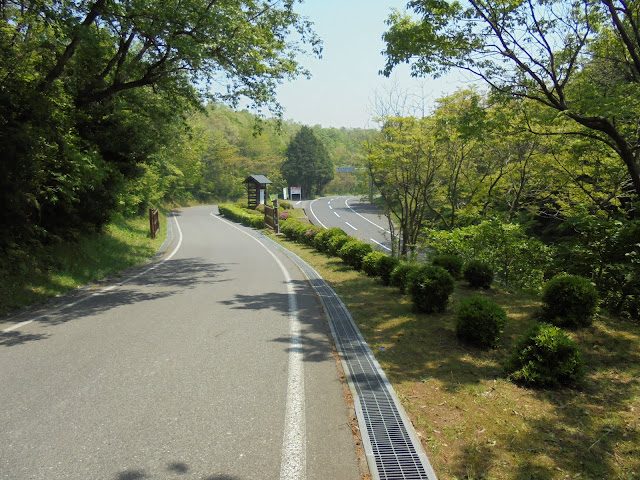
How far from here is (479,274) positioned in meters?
8.09

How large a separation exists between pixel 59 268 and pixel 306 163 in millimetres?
60885

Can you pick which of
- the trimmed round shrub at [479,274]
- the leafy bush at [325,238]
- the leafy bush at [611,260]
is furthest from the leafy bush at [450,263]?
the leafy bush at [325,238]

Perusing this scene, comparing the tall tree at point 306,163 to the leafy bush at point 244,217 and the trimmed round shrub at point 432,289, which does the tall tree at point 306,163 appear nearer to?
the leafy bush at point 244,217

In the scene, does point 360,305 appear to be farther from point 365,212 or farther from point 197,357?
point 365,212

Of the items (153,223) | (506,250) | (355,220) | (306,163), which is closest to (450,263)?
(506,250)

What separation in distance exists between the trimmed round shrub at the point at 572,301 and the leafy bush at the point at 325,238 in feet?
28.1

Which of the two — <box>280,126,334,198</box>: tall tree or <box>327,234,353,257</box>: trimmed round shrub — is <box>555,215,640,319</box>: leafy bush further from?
<box>280,126,334,198</box>: tall tree

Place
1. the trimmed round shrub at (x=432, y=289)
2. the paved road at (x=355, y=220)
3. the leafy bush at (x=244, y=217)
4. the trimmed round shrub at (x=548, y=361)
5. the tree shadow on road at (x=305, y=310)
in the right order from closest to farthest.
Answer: the trimmed round shrub at (x=548, y=361) < the tree shadow on road at (x=305, y=310) < the trimmed round shrub at (x=432, y=289) < the leafy bush at (x=244, y=217) < the paved road at (x=355, y=220)

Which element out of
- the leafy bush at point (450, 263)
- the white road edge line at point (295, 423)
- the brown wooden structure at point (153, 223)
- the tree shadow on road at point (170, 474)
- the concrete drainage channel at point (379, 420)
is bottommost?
the concrete drainage channel at point (379, 420)

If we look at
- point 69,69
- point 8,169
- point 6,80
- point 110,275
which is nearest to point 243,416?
point 8,169

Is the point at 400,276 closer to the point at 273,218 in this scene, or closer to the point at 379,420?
the point at 379,420

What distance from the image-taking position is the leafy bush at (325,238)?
13.9 m

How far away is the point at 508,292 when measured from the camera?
25.7ft

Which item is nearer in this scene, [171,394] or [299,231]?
[171,394]
